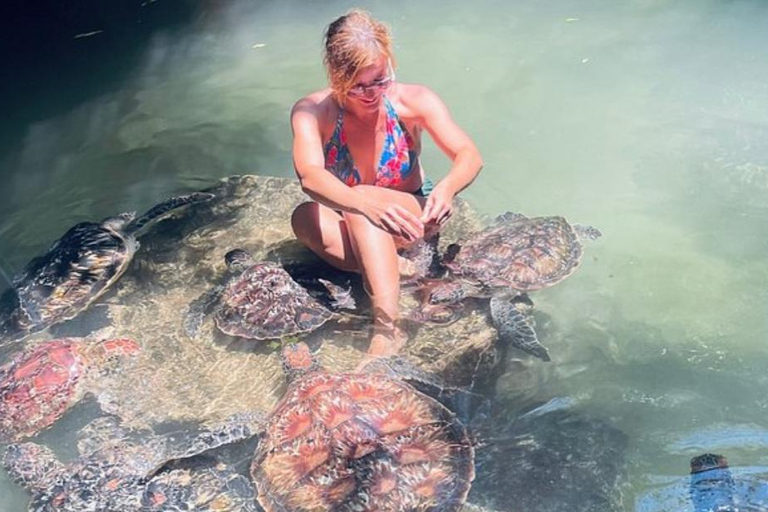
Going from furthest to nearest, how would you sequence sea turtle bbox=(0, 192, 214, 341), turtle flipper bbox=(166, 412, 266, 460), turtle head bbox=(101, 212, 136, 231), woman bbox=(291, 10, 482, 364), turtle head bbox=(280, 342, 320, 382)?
turtle head bbox=(101, 212, 136, 231) < sea turtle bbox=(0, 192, 214, 341) < turtle head bbox=(280, 342, 320, 382) < woman bbox=(291, 10, 482, 364) < turtle flipper bbox=(166, 412, 266, 460)

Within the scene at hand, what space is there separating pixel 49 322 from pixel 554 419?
264 cm

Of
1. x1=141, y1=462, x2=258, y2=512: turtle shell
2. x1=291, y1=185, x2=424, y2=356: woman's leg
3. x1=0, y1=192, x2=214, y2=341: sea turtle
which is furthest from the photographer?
x1=0, y1=192, x2=214, y2=341: sea turtle

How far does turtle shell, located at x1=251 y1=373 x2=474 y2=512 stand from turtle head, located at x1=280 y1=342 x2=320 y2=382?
24 centimetres

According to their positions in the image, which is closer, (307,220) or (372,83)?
(372,83)

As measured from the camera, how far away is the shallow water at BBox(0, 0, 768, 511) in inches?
117

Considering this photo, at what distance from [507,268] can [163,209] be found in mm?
2375

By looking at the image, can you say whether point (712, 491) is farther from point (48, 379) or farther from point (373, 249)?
point (48, 379)

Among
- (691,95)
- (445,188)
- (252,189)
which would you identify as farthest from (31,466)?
(691,95)

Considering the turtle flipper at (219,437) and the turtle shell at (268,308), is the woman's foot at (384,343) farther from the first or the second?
the turtle flipper at (219,437)

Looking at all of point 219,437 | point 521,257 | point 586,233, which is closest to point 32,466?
point 219,437

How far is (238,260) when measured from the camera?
3.81m

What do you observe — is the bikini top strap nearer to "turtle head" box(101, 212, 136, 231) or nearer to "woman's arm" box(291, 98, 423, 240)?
"woman's arm" box(291, 98, 423, 240)

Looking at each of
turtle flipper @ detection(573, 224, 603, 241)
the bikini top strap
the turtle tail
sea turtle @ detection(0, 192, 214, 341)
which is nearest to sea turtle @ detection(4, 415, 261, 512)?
sea turtle @ detection(0, 192, 214, 341)

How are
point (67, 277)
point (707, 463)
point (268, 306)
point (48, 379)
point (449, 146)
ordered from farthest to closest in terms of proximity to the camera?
point (67, 277)
point (268, 306)
point (449, 146)
point (48, 379)
point (707, 463)
